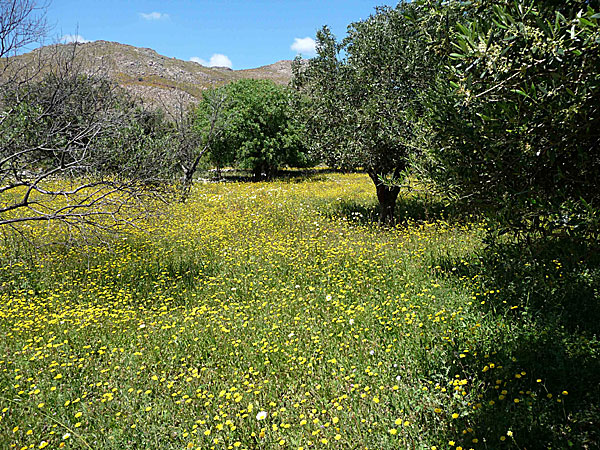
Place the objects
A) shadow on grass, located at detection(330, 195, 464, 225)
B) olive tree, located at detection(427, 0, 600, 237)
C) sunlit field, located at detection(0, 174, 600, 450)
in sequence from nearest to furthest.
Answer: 1. olive tree, located at detection(427, 0, 600, 237)
2. sunlit field, located at detection(0, 174, 600, 450)
3. shadow on grass, located at detection(330, 195, 464, 225)

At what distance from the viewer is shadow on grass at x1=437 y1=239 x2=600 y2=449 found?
3.60 m

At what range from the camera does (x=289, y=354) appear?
532cm

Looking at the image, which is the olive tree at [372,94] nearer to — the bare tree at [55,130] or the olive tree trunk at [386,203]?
the olive tree trunk at [386,203]

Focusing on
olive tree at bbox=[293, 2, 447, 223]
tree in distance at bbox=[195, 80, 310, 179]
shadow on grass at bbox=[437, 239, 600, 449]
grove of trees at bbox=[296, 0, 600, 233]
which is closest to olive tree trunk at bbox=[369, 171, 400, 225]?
olive tree at bbox=[293, 2, 447, 223]

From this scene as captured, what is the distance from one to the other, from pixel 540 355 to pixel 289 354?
10.6 feet

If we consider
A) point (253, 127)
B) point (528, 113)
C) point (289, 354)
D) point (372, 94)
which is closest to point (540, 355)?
point (528, 113)

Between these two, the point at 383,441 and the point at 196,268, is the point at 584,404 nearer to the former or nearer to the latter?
the point at 383,441

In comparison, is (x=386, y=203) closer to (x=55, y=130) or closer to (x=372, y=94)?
(x=372, y=94)

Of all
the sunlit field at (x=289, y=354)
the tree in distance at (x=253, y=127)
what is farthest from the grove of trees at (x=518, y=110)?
the tree in distance at (x=253, y=127)

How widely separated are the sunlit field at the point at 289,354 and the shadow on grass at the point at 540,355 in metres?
0.02

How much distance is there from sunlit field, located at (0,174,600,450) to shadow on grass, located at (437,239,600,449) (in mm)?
24

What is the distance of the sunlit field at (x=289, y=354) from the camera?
391 centimetres

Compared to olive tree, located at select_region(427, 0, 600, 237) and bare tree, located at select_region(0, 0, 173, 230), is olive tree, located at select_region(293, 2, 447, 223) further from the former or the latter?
bare tree, located at select_region(0, 0, 173, 230)

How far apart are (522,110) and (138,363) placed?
18.5 ft
